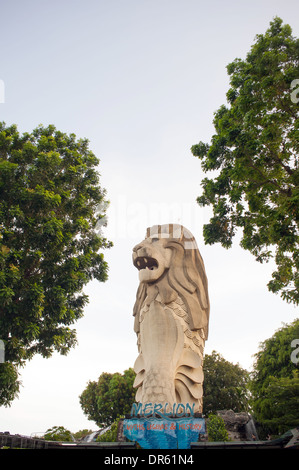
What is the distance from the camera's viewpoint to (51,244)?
1230 centimetres

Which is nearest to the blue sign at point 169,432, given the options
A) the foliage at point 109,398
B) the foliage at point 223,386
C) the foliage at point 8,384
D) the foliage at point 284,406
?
the foliage at point 8,384

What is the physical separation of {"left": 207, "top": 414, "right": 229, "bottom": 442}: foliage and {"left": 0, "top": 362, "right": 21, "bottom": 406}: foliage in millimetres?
5942

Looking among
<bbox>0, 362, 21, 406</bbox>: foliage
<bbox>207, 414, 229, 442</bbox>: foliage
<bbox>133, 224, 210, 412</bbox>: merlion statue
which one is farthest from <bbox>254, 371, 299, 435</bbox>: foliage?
<bbox>0, 362, 21, 406</bbox>: foliage

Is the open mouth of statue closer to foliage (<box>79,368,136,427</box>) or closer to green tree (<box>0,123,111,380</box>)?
green tree (<box>0,123,111,380</box>)

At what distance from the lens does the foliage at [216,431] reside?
11211 millimetres

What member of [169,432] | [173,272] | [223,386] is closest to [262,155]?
[173,272]

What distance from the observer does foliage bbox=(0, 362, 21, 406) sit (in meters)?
10.6

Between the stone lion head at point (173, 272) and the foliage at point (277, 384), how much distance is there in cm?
438

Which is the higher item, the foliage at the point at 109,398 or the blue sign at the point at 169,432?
the foliage at the point at 109,398

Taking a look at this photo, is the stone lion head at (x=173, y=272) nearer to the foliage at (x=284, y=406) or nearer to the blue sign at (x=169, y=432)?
the blue sign at (x=169, y=432)

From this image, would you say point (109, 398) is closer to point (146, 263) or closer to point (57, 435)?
point (146, 263)

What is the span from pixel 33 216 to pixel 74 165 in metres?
3.41

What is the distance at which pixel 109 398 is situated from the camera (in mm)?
24344
